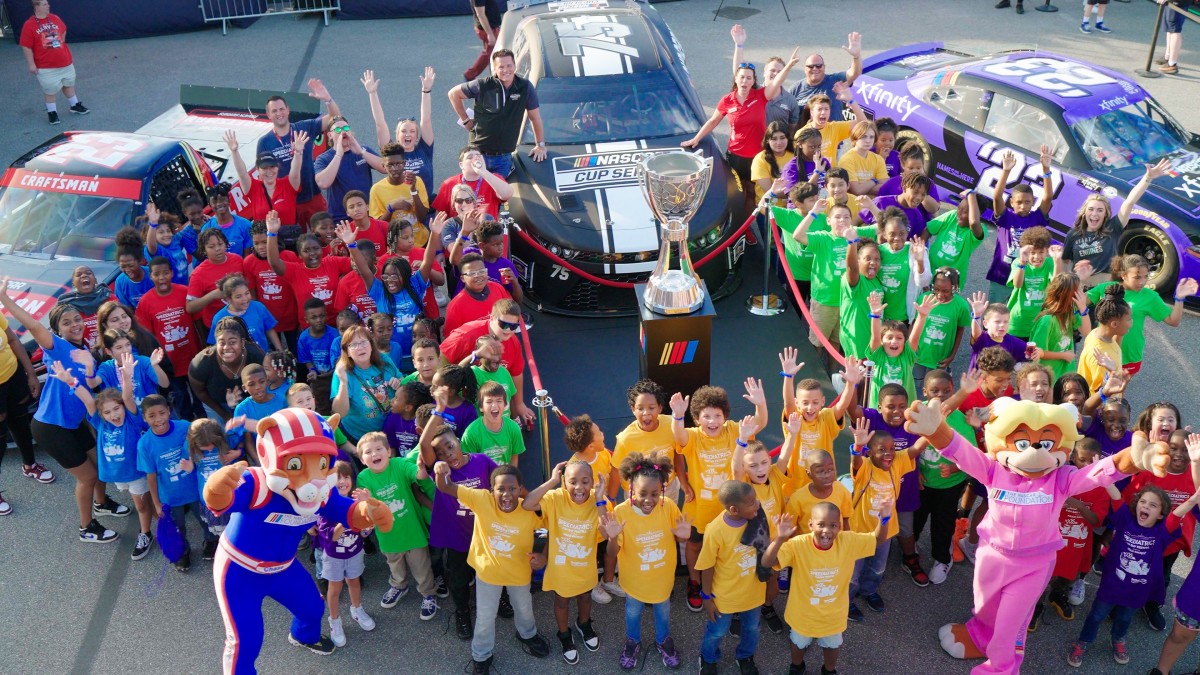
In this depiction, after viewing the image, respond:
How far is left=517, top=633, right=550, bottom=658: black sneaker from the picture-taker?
6.19 meters

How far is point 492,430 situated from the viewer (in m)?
6.29

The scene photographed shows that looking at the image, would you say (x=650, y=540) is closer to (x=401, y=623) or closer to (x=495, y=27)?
(x=401, y=623)

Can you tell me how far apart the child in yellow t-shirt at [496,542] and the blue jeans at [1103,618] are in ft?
10.2

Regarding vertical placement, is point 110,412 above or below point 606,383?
above

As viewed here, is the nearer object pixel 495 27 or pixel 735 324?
pixel 735 324

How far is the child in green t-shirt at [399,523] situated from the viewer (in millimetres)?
6066

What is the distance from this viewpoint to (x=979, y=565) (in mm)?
5852

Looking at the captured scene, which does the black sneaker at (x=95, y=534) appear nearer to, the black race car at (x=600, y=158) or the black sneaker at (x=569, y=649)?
the black sneaker at (x=569, y=649)

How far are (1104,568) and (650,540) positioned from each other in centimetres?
255

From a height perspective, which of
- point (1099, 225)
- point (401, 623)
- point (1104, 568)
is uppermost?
point (1099, 225)

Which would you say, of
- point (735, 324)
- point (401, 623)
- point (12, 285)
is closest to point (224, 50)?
point (12, 285)

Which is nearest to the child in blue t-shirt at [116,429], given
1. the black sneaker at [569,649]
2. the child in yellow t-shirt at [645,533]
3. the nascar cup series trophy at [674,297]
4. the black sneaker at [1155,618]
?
the black sneaker at [569,649]

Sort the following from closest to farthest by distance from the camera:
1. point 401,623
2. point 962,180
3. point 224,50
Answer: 1. point 401,623
2. point 962,180
3. point 224,50

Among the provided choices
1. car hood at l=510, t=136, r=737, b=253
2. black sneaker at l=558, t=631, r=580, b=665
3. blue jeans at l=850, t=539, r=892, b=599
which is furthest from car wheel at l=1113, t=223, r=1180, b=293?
black sneaker at l=558, t=631, r=580, b=665
